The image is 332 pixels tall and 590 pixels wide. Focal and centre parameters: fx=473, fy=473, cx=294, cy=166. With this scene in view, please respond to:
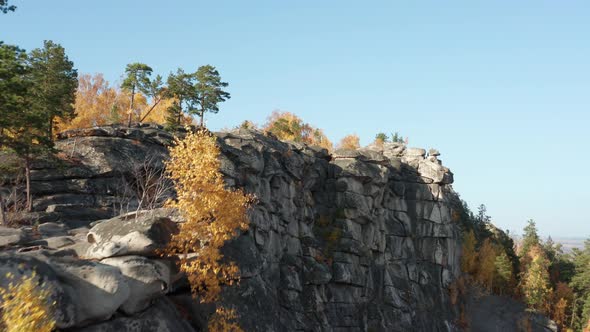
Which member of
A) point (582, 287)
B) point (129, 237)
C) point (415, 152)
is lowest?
point (582, 287)

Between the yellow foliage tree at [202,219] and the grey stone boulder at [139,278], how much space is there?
124 centimetres

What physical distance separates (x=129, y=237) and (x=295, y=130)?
239 feet

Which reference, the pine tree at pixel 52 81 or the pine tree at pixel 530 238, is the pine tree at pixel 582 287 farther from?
the pine tree at pixel 52 81

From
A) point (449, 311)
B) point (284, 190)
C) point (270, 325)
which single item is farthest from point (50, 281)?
point (449, 311)

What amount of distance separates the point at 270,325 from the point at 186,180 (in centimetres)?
1600

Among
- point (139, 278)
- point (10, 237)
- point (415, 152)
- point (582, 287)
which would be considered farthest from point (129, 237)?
point (582, 287)

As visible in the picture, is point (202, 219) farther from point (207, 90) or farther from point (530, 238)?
point (530, 238)

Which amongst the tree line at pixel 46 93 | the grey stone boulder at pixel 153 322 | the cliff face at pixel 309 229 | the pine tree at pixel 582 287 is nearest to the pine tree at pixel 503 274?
the pine tree at pixel 582 287

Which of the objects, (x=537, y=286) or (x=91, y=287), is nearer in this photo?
(x=91, y=287)

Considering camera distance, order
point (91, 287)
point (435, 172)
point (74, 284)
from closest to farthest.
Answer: point (74, 284)
point (91, 287)
point (435, 172)

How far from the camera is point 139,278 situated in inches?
742

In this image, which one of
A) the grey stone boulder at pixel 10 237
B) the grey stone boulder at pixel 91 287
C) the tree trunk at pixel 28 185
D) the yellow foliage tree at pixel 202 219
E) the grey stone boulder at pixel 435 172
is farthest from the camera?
the grey stone boulder at pixel 435 172

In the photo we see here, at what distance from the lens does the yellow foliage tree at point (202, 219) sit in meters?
21.5

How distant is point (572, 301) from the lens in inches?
3553
